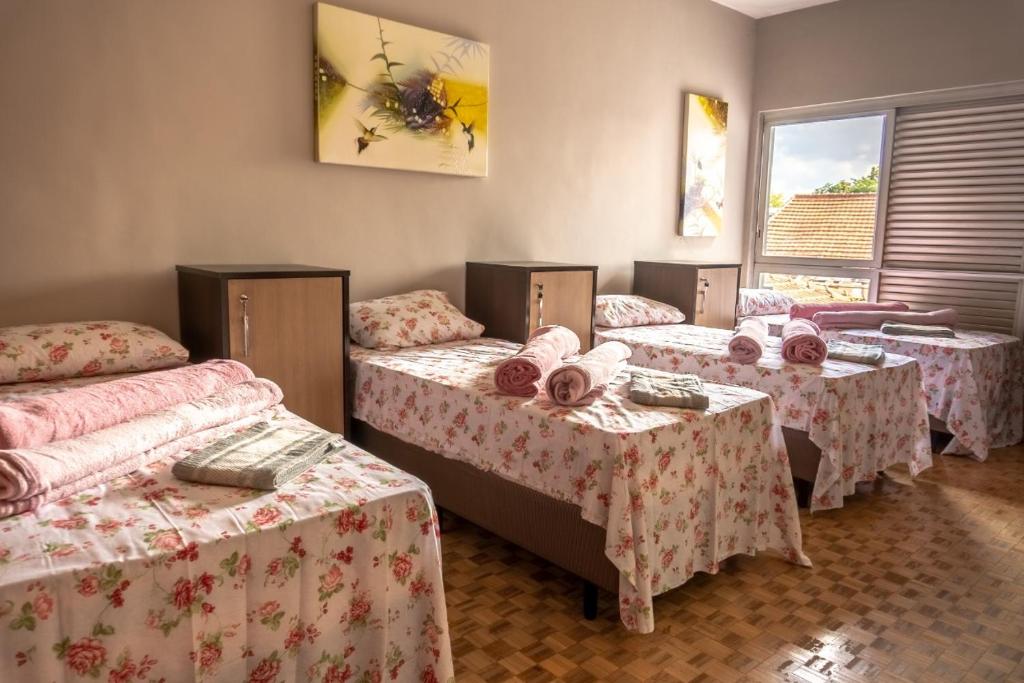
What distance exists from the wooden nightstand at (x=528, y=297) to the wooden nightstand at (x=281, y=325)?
0.96m

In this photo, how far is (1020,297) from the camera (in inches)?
162

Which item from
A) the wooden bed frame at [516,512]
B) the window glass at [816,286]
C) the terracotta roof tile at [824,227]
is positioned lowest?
the wooden bed frame at [516,512]

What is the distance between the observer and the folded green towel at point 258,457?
4.61 feet

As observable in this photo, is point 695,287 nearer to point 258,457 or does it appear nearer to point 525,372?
point 525,372

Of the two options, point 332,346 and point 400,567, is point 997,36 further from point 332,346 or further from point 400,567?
point 400,567

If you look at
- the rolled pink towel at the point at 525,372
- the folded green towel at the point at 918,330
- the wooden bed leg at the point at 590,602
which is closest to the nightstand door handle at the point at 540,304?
the rolled pink towel at the point at 525,372

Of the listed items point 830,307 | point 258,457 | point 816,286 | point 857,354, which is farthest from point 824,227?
point 258,457

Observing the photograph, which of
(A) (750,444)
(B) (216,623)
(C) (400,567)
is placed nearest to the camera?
(B) (216,623)

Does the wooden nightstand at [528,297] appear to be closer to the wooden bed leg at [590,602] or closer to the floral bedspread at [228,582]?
the wooden bed leg at [590,602]

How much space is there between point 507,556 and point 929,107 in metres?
3.94

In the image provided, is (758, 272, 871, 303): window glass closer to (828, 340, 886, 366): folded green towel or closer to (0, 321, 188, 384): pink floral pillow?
(828, 340, 886, 366): folded green towel

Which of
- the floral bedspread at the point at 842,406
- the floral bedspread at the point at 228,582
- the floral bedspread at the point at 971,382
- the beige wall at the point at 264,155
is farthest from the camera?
the floral bedspread at the point at 971,382

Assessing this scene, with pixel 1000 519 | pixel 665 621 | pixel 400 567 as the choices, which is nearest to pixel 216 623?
pixel 400 567

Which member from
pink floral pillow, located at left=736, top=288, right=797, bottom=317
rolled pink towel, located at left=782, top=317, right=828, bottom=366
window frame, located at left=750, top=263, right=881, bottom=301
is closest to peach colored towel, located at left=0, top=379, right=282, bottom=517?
rolled pink towel, located at left=782, top=317, right=828, bottom=366
